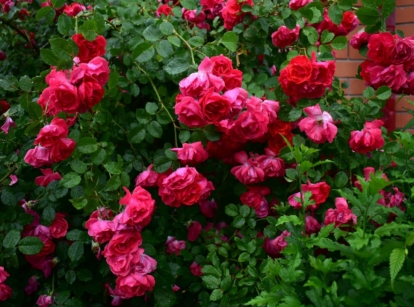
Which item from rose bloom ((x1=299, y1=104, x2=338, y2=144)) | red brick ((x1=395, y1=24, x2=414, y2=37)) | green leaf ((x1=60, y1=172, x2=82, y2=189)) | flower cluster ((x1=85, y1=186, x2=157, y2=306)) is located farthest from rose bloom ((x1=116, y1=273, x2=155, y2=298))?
red brick ((x1=395, y1=24, x2=414, y2=37))

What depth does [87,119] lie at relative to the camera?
4.56 ft

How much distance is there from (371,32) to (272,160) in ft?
1.42

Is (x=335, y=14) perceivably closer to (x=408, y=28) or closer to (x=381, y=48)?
(x=381, y=48)

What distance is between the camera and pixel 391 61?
141 centimetres

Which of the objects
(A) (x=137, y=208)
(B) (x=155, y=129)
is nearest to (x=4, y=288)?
(A) (x=137, y=208)

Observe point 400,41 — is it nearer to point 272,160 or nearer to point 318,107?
point 318,107

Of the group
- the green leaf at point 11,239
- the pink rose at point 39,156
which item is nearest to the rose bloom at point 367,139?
the pink rose at point 39,156

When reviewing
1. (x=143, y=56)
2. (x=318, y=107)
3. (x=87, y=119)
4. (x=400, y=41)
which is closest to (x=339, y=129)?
(x=318, y=107)

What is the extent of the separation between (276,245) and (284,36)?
1.89 feet

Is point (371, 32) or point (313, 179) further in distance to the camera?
point (371, 32)

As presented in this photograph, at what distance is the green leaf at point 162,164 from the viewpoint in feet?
4.37

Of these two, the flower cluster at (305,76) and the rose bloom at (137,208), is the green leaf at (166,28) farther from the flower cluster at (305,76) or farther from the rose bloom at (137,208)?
the rose bloom at (137,208)

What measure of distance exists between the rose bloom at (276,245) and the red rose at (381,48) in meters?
0.49

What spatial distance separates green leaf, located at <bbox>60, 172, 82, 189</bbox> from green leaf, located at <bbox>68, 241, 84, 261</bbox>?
15 cm
